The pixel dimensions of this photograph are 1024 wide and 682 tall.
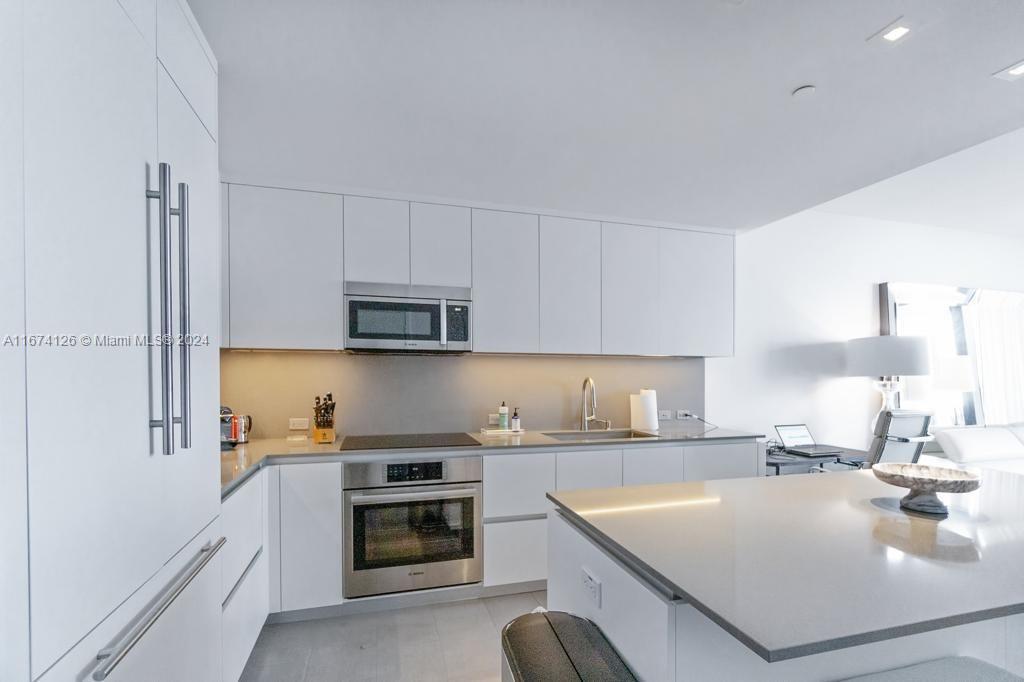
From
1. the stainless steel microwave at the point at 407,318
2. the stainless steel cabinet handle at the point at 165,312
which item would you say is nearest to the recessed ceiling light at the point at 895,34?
the stainless steel cabinet handle at the point at 165,312

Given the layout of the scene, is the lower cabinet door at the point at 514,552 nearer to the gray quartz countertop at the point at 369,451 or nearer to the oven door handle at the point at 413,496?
the oven door handle at the point at 413,496

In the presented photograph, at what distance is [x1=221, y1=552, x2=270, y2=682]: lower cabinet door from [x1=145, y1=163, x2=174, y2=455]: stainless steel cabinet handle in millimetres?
989

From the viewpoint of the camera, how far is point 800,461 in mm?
3482

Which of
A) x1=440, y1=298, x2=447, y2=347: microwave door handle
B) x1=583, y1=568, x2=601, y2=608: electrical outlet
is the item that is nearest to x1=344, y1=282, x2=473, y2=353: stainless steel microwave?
x1=440, y1=298, x2=447, y2=347: microwave door handle

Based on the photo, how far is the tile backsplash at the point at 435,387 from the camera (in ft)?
9.61

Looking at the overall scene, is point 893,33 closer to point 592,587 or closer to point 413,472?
point 592,587

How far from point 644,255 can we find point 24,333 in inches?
129

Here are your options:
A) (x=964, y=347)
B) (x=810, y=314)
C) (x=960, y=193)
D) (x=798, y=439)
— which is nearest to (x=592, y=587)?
(x=798, y=439)

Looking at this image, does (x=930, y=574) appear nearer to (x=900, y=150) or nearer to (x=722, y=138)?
(x=722, y=138)

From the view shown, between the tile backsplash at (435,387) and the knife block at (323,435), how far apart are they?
0.27 metres

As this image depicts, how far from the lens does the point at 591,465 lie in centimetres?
289

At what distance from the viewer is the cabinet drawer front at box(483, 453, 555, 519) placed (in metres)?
2.73

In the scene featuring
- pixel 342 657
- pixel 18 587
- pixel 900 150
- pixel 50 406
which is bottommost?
pixel 342 657

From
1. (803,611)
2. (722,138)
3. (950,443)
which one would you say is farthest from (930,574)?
(950,443)
